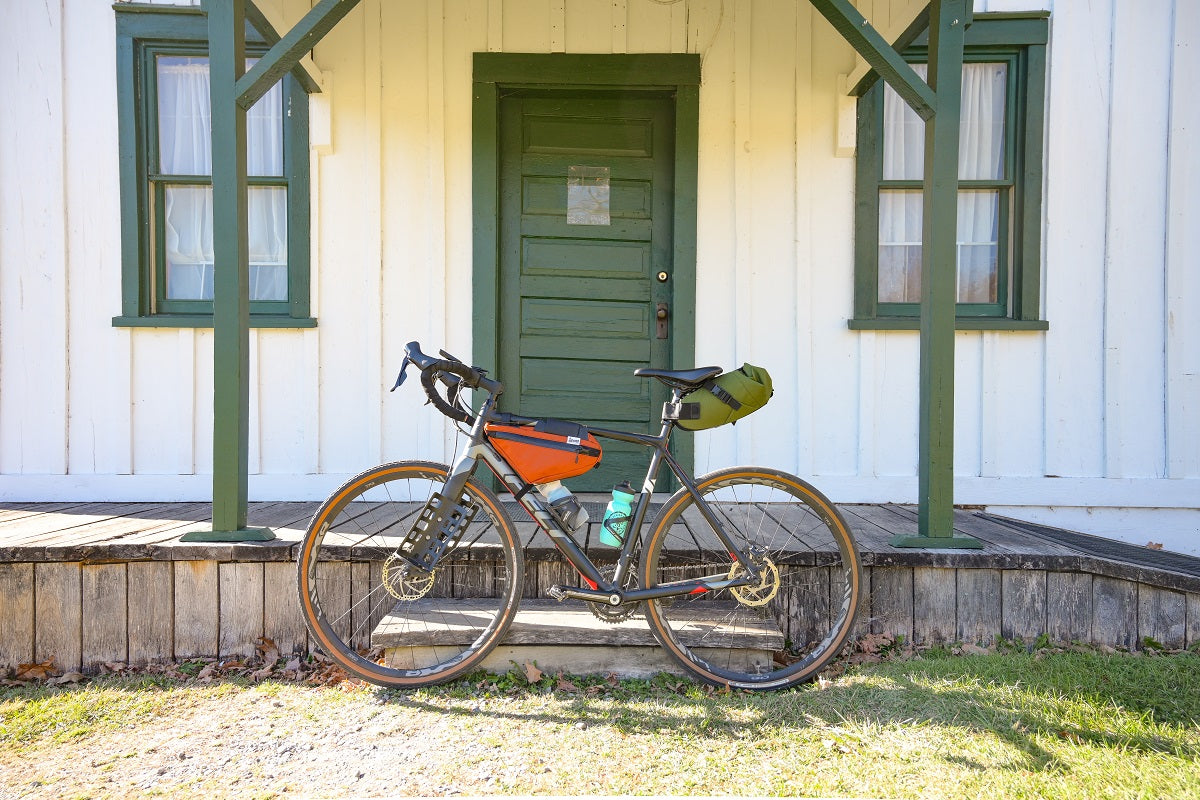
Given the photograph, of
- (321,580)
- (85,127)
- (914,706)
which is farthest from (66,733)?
(85,127)

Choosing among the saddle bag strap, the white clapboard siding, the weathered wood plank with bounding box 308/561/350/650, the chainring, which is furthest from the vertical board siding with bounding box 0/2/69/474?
the saddle bag strap

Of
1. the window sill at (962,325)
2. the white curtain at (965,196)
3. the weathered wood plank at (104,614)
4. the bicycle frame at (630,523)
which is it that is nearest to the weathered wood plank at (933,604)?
the bicycle frame at (630,523)

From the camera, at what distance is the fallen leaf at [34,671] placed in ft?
8.66

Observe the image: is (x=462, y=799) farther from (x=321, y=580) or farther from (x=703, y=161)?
(x=703, y=161)

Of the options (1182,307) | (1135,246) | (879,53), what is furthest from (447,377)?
(1182,307)

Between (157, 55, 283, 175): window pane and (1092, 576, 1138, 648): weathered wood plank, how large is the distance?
14.7 feet

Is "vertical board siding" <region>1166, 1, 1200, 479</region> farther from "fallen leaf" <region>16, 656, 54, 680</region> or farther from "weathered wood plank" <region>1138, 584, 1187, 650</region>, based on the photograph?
"fallen leaf" <region>16, 656, 54, 680</region>

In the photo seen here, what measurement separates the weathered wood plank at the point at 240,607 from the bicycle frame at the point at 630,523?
39.6 inches

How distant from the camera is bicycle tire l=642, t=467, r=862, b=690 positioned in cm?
238

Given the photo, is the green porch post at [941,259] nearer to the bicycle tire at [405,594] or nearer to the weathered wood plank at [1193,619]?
the weathered wood plank at [1193,619]

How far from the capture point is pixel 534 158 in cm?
403

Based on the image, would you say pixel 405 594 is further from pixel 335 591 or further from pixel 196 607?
pixel 196 607

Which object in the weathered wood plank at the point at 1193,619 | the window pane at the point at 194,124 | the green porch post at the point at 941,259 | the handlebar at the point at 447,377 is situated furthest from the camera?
the window pane at the point at 194,124

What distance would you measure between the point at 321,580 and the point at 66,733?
88cm
